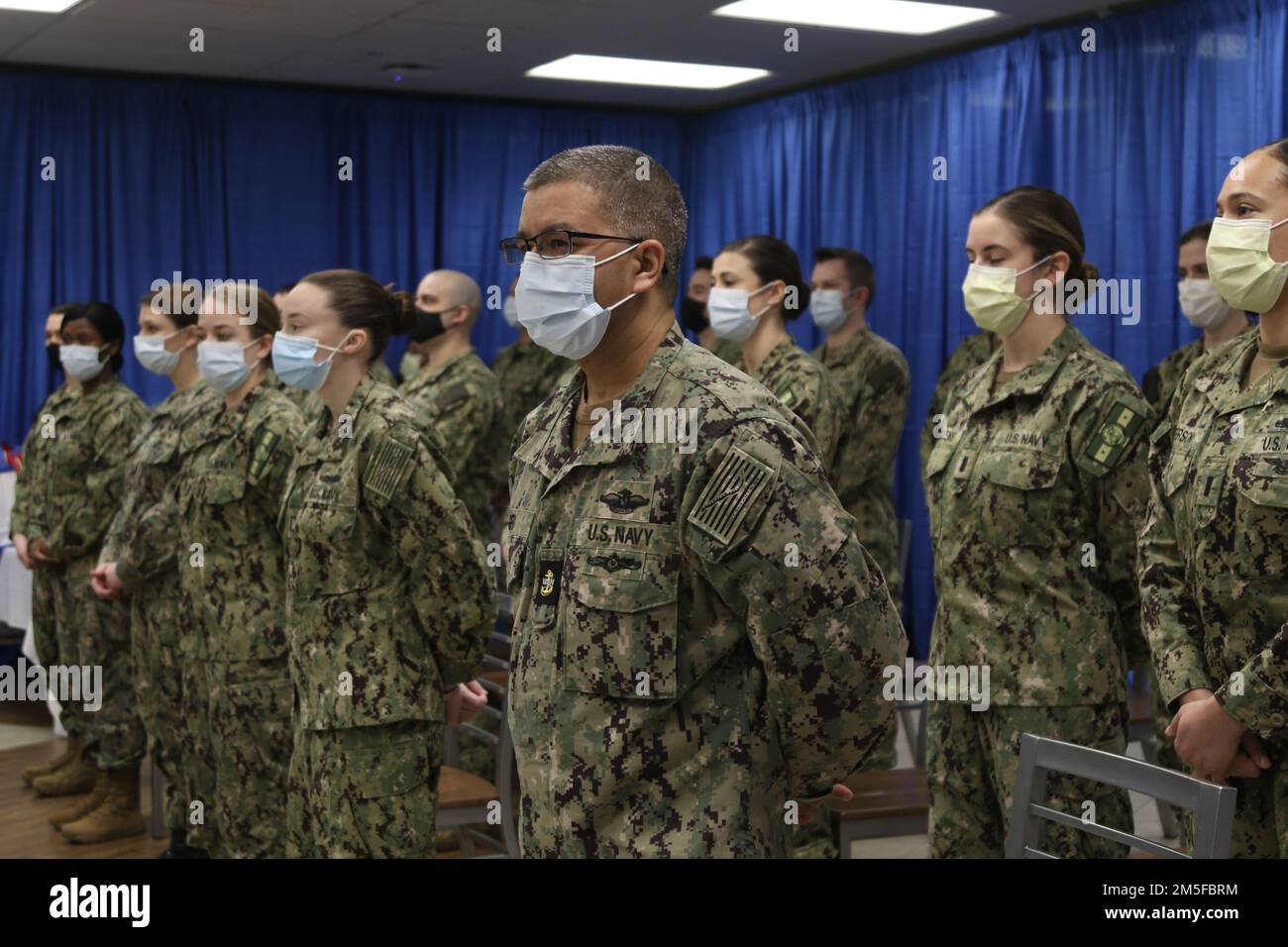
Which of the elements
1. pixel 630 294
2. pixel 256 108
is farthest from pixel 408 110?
pixel 630 294

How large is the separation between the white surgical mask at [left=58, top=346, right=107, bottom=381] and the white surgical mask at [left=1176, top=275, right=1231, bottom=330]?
3783 millimetres

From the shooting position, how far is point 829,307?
5980 mm

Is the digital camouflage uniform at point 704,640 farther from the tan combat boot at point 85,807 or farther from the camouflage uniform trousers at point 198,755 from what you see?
the tan combat boot at point 85,807

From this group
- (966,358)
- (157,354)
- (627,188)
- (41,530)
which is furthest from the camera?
(966,358)

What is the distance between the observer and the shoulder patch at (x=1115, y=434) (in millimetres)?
2828

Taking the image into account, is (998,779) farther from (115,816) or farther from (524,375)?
(524,375)

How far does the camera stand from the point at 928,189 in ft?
25.0

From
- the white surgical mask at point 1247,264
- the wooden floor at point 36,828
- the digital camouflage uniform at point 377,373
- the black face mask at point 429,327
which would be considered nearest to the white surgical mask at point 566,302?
the white surgical mask at point 1247,264

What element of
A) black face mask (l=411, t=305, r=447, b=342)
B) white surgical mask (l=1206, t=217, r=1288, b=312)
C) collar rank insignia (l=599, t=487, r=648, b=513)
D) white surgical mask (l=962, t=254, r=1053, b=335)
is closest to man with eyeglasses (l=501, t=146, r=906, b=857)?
collar rank insignia (l=599, t=487, r=648, b=513)

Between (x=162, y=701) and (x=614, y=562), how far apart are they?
9.64 feet

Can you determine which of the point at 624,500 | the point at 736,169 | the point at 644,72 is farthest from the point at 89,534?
the point at 736,169
